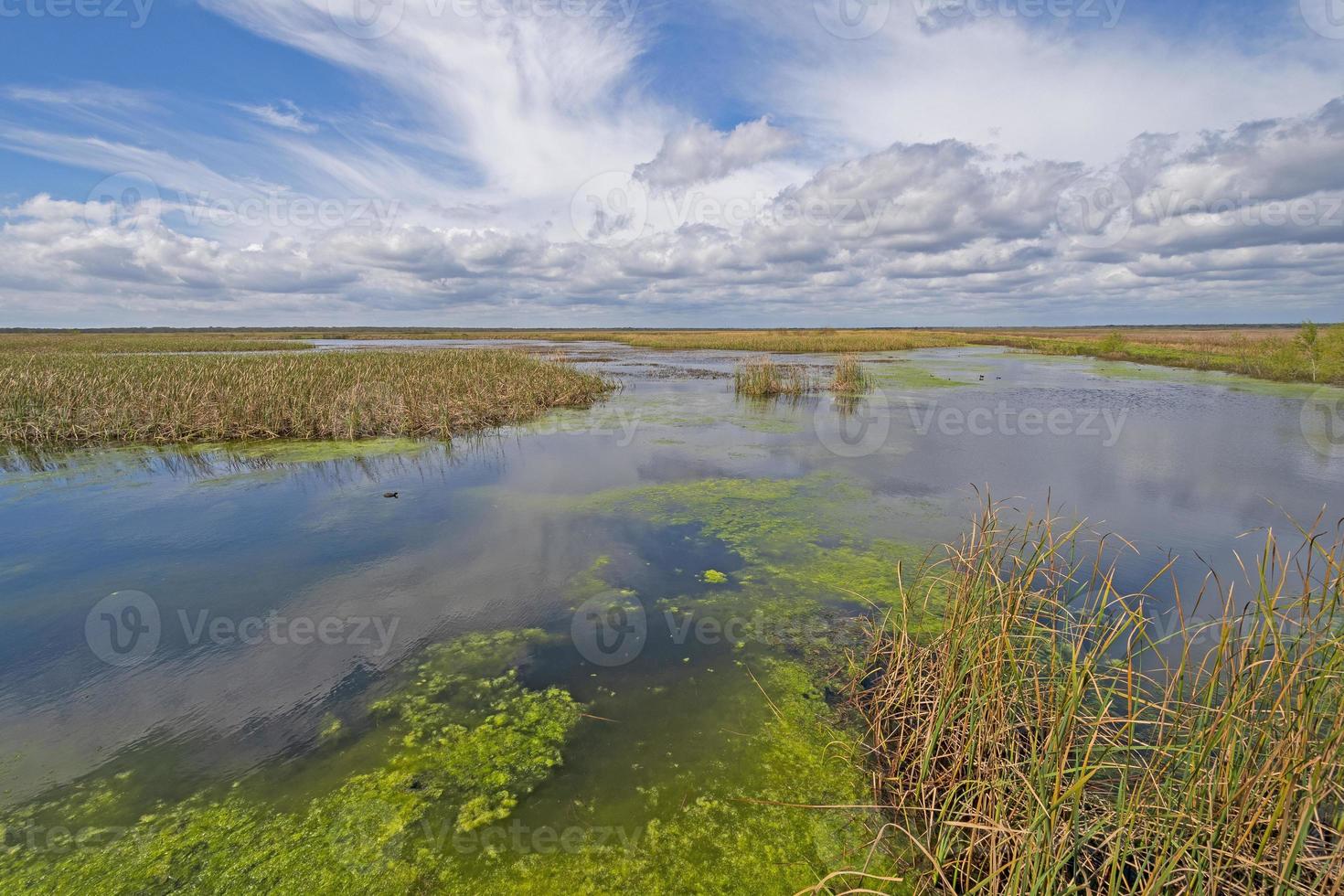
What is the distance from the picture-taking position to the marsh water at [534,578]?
3168mm

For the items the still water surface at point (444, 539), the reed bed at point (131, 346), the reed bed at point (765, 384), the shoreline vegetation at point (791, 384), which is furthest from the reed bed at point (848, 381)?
the reed bed at point (131, 346)

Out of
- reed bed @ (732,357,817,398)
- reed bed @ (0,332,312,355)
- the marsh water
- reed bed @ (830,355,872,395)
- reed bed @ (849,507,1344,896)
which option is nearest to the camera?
reed bed @ (849,507,1344,896)

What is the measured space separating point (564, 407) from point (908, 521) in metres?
11.3

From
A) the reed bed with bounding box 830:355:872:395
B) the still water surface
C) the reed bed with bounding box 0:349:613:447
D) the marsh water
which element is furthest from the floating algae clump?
the reed bed with bounding box 830:355:872:395

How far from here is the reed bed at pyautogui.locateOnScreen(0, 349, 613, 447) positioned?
1085cm

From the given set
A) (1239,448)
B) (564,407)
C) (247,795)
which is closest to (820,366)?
(564,407)

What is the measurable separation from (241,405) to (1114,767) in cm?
1447

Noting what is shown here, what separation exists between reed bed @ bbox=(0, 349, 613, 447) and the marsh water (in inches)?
33.9

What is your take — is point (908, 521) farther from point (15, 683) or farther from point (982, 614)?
point (15, 683)

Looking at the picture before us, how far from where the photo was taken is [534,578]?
5.53 m

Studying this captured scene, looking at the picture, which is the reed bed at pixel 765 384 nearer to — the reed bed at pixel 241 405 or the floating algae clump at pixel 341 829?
the reed bed at pixel 241 405

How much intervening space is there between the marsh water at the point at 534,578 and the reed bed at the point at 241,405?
862 mm

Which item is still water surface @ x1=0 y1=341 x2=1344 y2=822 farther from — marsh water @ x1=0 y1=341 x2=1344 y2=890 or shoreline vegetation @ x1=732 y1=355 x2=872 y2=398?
shoreline vegetation @ x1=732 y1=355 x2=872 y2=398

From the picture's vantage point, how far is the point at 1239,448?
34.4 ft
